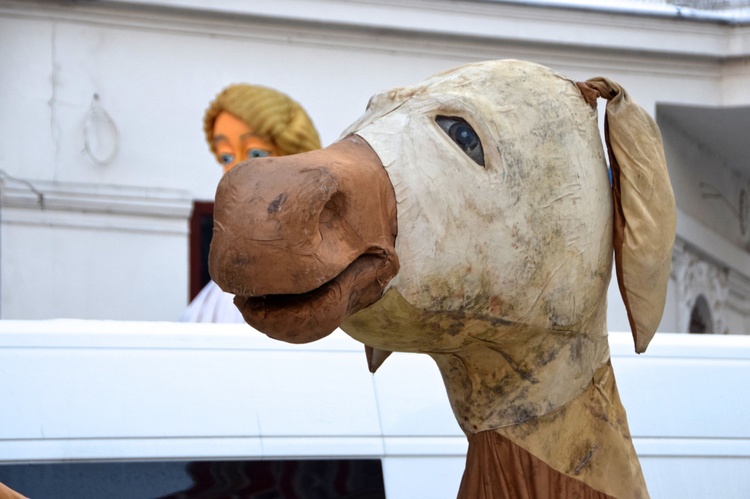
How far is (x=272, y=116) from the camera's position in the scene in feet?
13.9

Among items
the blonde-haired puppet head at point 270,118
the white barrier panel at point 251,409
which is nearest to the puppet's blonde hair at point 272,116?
the blonde-haired puppet head at point 270,118

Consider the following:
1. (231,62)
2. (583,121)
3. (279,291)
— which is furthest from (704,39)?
(279,291)

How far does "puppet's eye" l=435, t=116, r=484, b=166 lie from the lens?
1.82 meters

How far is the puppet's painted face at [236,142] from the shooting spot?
4.27 m

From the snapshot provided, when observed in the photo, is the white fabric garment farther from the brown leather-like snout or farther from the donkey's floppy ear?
the brown leather-like snout

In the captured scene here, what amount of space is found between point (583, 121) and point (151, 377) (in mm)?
1420

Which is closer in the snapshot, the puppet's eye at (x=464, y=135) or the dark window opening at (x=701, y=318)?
the puppet's eye at (x=464, y=135)

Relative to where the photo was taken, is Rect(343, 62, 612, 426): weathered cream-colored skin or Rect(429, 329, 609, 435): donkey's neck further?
Rect(429, 329, 609, 435): donkey's neck

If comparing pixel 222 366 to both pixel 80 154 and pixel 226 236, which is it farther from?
pixel 80 154

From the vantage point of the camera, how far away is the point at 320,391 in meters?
3.12

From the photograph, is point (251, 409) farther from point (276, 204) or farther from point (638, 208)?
point (276, 204)

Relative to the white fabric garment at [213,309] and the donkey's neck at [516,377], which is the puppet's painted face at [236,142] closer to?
the white fabric garment at [213,309]

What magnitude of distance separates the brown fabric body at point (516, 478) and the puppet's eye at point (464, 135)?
1.25 ft

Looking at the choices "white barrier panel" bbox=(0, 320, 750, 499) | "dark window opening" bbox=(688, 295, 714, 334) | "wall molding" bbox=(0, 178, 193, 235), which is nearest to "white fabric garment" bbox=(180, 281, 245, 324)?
"white barrier panel" bbox=(0, 320, 750, 499)
